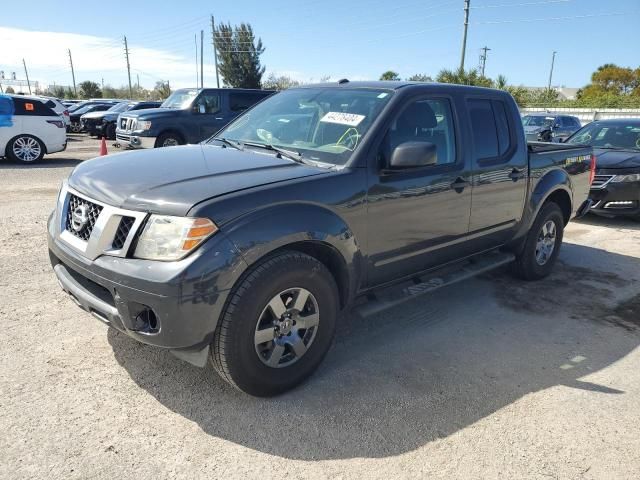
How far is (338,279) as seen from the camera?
329 cm

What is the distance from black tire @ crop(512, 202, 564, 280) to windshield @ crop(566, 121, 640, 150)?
4.09 metres

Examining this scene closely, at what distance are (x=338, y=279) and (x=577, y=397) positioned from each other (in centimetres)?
167

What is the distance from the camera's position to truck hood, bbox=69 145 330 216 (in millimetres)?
2688

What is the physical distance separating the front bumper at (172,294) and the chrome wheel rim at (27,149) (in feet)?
37.8

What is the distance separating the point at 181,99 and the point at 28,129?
3.76m

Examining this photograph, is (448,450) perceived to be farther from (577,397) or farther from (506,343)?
(506,343)

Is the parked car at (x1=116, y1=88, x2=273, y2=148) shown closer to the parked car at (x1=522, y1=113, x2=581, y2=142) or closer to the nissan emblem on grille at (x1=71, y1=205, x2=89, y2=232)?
the parked car at (x1=522, y1=113, x2=581, y2=142)

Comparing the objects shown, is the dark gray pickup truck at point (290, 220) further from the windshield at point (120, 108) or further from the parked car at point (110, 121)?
the windshield at point (120, 108)

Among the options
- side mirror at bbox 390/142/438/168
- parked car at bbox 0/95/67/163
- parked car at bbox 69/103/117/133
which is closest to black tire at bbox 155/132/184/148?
parked car at bbox 0/95/67/163

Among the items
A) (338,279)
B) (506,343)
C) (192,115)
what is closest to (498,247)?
(506,343)

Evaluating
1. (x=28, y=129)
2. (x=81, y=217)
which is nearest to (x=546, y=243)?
(x=81, y=217)

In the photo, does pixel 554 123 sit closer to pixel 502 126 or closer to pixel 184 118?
pixel 184 118

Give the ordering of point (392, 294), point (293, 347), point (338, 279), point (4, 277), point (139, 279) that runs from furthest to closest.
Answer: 1. point (4, 277)
2. point (392, 294)
3. point (338, 279)
4. point (293, 347)
5. point (139, 279)

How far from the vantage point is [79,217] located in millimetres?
2982
